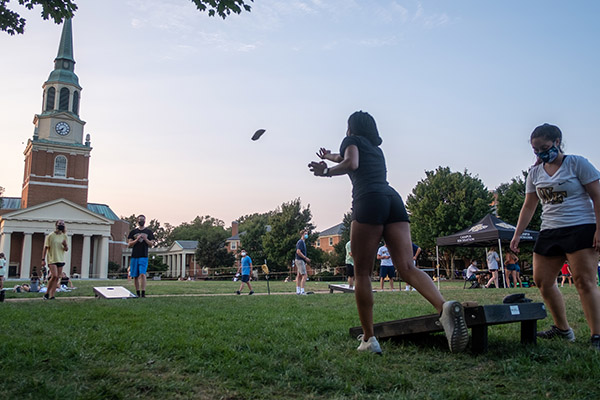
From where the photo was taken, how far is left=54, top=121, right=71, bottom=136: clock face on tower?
62.1 meters

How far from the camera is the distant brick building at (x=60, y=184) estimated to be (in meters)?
59.6

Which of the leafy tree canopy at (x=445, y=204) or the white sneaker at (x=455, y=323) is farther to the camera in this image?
the leafy tree canopy at (x=445, y=204)

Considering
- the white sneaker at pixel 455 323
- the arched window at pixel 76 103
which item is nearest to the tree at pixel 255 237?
the arched window at pixel 76 103

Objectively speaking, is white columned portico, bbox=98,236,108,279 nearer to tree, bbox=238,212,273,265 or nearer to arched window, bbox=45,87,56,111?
arched window, bbox=45,87,56,111

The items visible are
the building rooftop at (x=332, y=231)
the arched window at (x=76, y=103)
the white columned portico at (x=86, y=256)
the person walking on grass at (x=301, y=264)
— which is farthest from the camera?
the building rooftop at (x=332, y=231)

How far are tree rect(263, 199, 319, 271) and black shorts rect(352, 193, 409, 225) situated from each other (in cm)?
5700

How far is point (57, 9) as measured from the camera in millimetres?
5293

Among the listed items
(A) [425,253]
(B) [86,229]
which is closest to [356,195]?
(A) [425,253]

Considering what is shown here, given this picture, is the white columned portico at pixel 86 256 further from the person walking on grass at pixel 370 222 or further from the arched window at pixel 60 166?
the person walking on grass at pixel 370 222

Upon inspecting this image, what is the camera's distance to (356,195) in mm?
3967

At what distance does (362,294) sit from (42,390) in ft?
7.96

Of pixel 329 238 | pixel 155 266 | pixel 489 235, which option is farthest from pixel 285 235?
pixel 489 235

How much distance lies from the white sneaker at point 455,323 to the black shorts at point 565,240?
4.36 feet

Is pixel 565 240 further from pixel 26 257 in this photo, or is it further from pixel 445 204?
pixel 26 257
